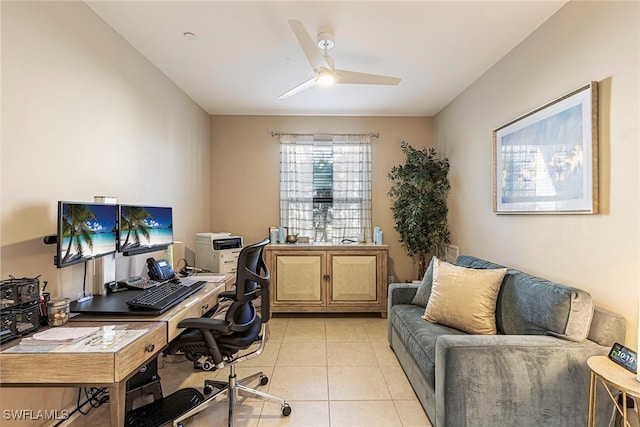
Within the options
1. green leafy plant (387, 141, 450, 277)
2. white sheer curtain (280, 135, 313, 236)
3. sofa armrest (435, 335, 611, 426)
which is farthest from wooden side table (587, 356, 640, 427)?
white sheer curtain (280, 135, 313, 236)

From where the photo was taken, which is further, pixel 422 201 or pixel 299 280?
pixel 299 280

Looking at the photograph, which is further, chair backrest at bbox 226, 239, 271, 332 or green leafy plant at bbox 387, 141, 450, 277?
green leafy plant at bbox 387, 141, 450, 277

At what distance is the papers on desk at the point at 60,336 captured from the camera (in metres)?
1.25

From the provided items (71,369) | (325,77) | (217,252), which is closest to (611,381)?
(71,369)

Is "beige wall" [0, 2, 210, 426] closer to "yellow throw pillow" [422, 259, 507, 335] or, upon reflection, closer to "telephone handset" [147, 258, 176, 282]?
"telephone handset" [147, 258, 176, 282]

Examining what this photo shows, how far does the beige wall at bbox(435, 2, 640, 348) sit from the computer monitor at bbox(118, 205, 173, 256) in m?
2.83

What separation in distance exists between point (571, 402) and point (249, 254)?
185 cm

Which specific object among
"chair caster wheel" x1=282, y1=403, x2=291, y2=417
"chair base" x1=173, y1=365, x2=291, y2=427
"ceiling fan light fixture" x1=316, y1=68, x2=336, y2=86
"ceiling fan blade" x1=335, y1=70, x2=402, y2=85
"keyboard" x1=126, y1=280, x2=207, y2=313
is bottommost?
"chair caster wheel" x1=282, y1=403, x2=291, y2=417

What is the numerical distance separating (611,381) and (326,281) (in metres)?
2.78

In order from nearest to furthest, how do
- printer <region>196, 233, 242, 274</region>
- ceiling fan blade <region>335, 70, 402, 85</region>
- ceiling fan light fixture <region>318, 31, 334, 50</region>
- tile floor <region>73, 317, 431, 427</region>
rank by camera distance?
tile floor <region>73, 317, 431, 427</region>
ceiling fan light fixture <region>318, 31, 334, 50</region>
ceiling fan blade <region>335, 70, 402, 85</region>
printer <region>196, 233, 242, 274</region>

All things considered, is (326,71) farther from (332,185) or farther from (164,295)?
(332,185)

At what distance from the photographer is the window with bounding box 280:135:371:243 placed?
4219mm

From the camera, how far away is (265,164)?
13.9ft

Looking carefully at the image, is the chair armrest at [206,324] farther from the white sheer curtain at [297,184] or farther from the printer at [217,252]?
the white sheer curtain at [297,184]
